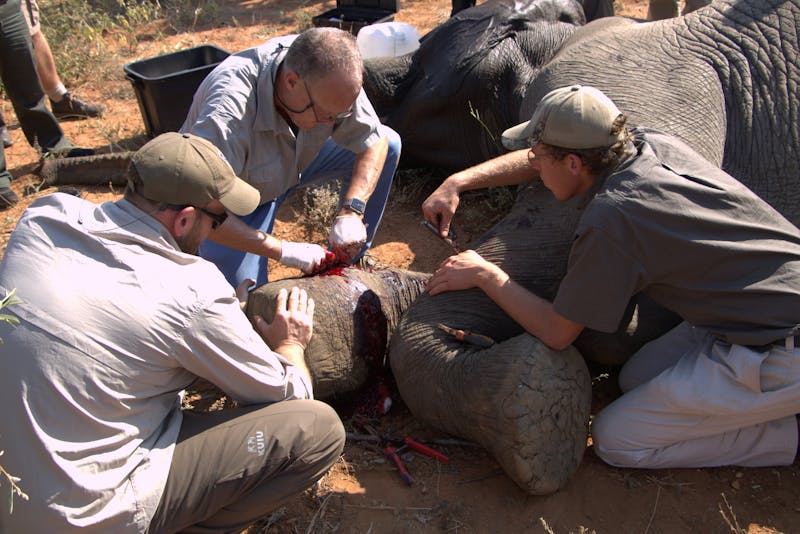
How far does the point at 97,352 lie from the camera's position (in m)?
2.30

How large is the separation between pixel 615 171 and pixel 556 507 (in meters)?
1.41

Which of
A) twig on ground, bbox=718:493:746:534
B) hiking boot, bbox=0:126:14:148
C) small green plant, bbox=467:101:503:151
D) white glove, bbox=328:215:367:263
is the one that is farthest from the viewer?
hiking boot, bbox=0:126:14:148

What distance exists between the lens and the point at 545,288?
360 centimetres

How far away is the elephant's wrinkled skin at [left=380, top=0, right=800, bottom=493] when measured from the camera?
121 inches

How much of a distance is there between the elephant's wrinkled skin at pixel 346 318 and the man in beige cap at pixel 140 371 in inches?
22.7

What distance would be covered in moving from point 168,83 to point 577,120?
3.74 metres

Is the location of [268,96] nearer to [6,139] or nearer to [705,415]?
[705,415]

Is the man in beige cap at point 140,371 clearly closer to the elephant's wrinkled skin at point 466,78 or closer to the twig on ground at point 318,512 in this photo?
the twig on ground at point 318,512

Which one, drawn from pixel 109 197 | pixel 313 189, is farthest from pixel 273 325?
pixel 109 197

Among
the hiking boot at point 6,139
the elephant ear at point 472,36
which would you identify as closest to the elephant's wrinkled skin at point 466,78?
the elephant ear at point 472,36

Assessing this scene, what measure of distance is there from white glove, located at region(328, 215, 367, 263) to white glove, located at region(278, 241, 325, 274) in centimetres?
14

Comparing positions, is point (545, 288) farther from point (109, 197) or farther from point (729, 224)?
point (109, 197)

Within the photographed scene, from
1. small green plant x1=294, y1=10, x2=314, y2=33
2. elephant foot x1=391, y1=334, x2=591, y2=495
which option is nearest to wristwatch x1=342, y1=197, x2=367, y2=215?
elephant foot x1=391, y1=334, x2=591, y2=495

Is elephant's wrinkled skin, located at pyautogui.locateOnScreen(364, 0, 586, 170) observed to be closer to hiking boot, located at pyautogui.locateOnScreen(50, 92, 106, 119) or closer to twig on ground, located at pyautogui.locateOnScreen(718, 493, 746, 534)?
twig on ground, located at pyautogui.locateOnScreen(718, 493, 746, 534)
